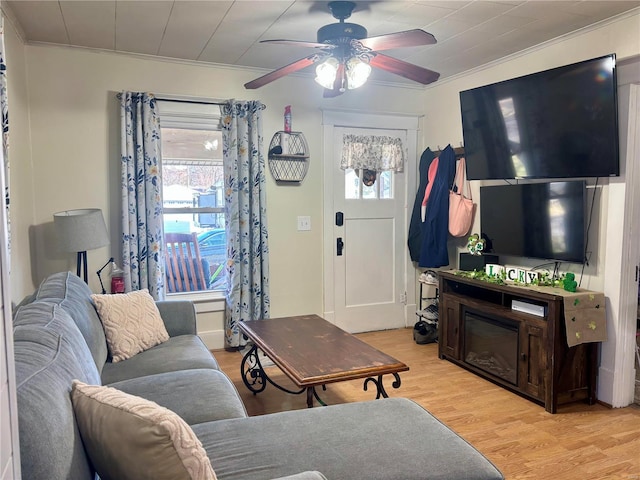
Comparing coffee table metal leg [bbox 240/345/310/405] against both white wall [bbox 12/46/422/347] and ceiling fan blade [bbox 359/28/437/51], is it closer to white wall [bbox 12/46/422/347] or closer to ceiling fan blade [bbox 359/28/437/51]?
white wall [bbox 12/46/422/347]

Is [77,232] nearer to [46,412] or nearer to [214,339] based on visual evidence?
[214,339]

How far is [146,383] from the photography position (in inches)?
85.8

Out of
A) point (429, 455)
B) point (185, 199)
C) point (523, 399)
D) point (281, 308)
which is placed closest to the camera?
point (429, 455)

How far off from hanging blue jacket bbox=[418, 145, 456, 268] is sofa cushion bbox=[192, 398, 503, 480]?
2702mm

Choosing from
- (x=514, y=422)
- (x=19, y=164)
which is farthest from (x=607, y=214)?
(x=19, y=164)

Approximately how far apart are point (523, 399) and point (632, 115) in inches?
74.4

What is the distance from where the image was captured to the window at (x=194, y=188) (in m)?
4.05

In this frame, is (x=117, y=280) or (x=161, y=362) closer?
(x=161, y=362)

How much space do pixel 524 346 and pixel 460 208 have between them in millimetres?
1428

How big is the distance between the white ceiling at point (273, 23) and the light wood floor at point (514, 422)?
2416mm

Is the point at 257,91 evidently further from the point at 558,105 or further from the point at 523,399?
the point at 523,399

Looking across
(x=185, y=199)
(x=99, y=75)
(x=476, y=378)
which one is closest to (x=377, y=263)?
(x=476, y=378)

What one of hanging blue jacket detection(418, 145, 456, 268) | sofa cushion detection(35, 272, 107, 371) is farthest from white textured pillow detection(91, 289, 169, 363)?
hanging blue jacket detection(418, 145, 456, 268)

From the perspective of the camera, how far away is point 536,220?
337cm
